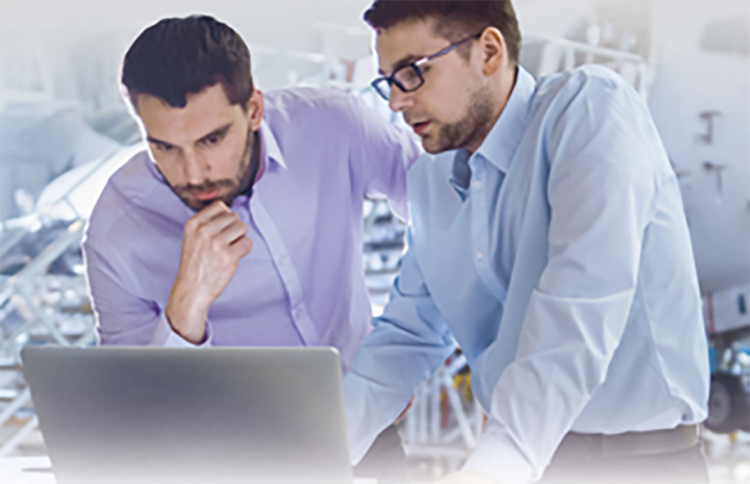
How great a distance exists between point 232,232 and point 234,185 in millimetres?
103

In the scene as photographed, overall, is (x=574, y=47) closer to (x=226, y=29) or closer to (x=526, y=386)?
(x=226, y=29)

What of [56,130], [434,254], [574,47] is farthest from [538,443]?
[56,130]

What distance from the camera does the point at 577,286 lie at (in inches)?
33.4

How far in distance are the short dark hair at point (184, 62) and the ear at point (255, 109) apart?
15 mm

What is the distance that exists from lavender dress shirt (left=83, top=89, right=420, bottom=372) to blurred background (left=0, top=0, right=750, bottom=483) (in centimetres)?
30

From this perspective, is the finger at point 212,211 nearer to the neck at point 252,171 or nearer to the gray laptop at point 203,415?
the neck at point 252,171

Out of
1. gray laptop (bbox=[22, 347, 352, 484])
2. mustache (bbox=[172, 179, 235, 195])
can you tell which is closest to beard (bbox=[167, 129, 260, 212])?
mustache (bbox=[172, 179, 235, 195])

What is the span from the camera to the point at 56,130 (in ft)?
6.90

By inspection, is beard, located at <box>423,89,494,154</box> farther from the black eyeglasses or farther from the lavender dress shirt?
the lavender dress shirt

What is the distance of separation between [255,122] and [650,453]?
0.95 metres

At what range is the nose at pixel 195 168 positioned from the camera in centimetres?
140

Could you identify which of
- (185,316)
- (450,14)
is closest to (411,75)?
(450,14)

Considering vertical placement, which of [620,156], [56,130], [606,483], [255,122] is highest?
[620,156]

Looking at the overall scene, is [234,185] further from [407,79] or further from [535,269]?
[535,269]
